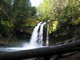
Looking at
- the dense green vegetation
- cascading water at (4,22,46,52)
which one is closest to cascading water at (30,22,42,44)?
cascading water at (4,22,46,52)

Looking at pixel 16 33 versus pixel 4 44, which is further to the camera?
pixel 16 33

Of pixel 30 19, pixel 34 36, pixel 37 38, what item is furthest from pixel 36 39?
pixel 30 19

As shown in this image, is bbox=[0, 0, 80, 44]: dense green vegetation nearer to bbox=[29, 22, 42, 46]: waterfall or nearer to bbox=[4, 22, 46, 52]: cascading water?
bbox=[29, 22, 42, 46]: waterfall

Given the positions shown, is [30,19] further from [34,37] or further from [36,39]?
[36,39]

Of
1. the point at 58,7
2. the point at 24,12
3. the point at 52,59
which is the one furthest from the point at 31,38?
the point at 52,59

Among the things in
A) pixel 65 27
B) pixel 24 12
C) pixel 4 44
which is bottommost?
pixel 4 44

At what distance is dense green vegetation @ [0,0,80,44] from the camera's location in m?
29.1

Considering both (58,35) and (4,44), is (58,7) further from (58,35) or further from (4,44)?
(4,44)

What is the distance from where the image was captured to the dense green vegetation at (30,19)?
29.1m

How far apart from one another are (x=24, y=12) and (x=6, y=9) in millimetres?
3032

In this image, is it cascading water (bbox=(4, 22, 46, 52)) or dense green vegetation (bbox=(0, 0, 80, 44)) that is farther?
cascading water (bbox=(4, 22, 46, 52))

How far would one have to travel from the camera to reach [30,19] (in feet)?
116

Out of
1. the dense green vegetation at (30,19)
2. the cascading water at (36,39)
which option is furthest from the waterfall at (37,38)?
the dense green vegetation at (30,19)

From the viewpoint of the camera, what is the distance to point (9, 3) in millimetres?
33938
